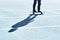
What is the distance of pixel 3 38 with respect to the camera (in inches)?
313

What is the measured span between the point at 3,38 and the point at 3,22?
2.50 metres

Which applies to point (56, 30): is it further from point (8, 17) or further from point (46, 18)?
point (8, 17)

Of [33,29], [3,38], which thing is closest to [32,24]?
[33,29]

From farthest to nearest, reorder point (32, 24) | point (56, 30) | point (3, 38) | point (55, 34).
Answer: point (32, 24) < point (56, 30) < point (55, 34) < point (3, 38)

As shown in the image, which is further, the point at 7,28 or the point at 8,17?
the point at 8,17

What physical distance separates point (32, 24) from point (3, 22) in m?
1.47

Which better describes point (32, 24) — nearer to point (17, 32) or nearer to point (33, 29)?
point (33, 29)

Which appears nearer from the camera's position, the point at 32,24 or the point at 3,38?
the point at 3,38

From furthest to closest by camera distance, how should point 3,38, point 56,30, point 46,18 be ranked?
point 46,18 < point 56,30 < point 3,38

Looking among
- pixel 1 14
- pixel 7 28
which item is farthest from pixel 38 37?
pixel 1 14

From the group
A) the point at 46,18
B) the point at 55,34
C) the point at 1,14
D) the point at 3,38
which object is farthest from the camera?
the point at 1,14

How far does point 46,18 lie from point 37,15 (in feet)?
2.60

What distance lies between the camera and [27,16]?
11828mm

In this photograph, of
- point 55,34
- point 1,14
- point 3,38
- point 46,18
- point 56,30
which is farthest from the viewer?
point 1,14
